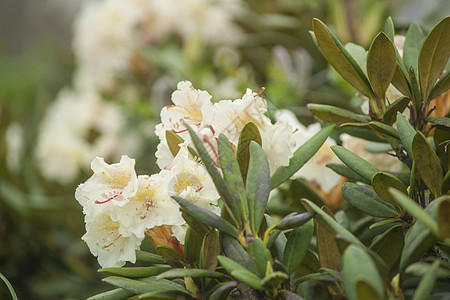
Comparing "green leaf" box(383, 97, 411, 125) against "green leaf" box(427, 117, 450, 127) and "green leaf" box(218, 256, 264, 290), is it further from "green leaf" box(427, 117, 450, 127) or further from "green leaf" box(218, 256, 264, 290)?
"green leaf" box(218, 256, 264, 290)

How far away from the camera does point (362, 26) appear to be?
1212 millimetres

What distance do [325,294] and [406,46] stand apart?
0.95 ft

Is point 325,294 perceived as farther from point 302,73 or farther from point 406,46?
point 302,73

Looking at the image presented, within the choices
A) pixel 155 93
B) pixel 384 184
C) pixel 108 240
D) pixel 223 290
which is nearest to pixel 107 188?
pixel 108 240

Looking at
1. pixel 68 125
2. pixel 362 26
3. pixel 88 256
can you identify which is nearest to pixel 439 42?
pixel 362 26

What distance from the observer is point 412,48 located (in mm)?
498

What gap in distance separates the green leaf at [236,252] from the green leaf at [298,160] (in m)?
0.07

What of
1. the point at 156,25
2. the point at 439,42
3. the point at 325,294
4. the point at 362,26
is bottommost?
the point at 325,294

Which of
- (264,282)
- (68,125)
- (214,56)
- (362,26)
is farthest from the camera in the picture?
(68,125)

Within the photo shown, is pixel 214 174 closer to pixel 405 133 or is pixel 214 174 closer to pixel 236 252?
pixel 236 252

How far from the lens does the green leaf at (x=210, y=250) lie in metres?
0.39

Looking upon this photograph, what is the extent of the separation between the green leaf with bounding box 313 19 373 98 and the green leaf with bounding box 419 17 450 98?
52 mm

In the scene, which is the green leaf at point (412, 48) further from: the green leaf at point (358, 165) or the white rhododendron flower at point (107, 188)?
the white rhododendron flower at point (107, 188)

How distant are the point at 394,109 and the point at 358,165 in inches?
2.7
